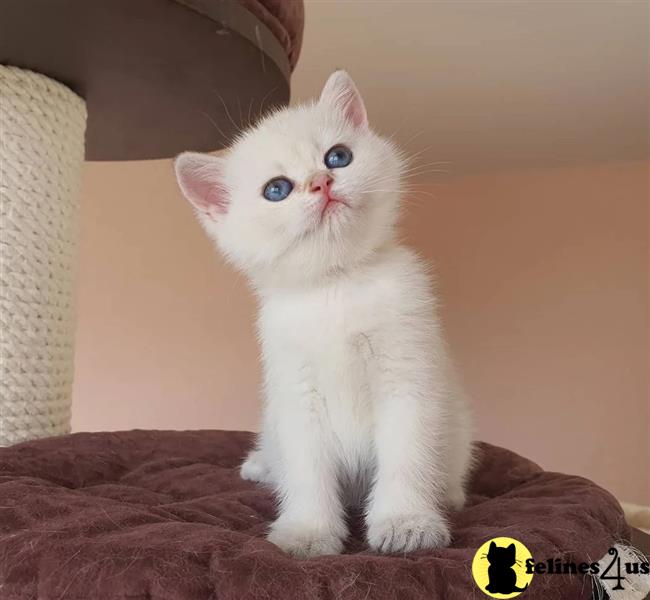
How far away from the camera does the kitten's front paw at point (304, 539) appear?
0.66 metres

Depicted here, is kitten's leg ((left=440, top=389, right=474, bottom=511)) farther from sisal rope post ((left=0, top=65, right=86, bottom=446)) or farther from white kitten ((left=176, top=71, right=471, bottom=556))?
sisal rope post ((left=0, top=65, right=86, bottom=446))

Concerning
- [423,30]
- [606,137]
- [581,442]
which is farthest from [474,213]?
[423,30]

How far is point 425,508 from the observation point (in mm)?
691

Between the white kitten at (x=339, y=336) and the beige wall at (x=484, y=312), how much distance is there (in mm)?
1446

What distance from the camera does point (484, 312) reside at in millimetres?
2619

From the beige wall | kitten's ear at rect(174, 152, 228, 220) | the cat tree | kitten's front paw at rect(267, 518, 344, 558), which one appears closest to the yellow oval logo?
kitten's front paw at rect(267, 518, 344, 558)

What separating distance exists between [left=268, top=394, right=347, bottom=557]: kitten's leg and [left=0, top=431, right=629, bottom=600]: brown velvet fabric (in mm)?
32

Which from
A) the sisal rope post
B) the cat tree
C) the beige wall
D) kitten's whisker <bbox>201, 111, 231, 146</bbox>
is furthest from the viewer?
the beige wall

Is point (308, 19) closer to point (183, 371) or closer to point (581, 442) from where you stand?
point (183, 371)

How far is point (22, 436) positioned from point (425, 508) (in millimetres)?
684

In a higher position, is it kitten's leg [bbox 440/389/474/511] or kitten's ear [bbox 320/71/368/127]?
kitten's ear [bbox 320/71/368/127]

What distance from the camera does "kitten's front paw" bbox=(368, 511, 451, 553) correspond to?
2.11 feet

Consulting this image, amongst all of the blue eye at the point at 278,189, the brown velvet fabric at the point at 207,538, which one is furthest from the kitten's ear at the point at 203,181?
the brown velvet fabric at the point at 207,538

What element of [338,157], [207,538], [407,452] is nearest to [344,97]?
[338,157]
